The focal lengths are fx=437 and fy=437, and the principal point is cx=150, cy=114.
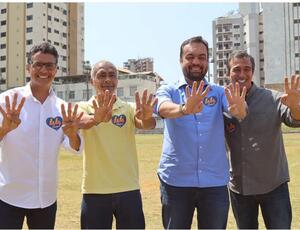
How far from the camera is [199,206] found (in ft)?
13.5

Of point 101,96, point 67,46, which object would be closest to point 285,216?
point 101,96

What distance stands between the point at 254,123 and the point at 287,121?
33 centimetres

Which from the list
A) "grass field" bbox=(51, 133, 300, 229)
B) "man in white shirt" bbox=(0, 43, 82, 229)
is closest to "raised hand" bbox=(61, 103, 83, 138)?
"man in white shirt" bbox=(0, 43, 82, 229)

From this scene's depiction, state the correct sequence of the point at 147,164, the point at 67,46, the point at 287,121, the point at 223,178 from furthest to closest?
the point at 67,46 → the point at 147,164 → the point at 287,121 → the point at 223,178

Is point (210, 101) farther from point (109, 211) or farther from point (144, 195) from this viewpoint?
→ point (144, 195)

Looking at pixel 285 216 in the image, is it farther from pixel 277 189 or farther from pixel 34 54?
pixel 34 54

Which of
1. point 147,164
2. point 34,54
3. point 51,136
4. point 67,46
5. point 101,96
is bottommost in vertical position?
point 147,164

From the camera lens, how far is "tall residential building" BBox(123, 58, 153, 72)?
11031 cm

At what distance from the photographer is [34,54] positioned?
A: 4215mm

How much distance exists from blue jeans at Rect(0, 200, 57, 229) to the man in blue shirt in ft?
3.60

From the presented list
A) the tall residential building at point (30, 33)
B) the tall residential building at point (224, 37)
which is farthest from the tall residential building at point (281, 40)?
the tall residential building at point (30, 33)

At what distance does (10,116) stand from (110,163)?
1071 millimetres

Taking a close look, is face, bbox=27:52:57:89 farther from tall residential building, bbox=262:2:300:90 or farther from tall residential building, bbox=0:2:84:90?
tall residential building, bbox=0:2:84:90

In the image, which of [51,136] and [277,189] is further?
[277,189]
